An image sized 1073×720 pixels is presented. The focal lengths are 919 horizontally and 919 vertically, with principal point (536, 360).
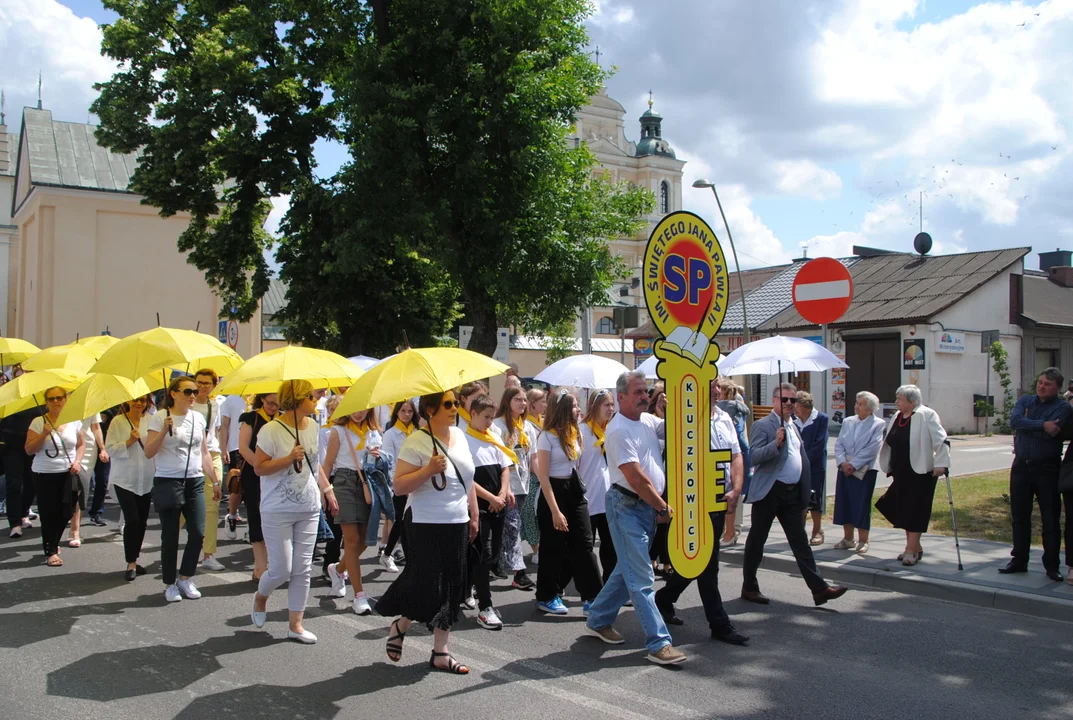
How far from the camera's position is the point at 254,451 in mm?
7086

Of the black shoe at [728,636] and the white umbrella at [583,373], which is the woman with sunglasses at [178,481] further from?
the black shoe at [728,636]

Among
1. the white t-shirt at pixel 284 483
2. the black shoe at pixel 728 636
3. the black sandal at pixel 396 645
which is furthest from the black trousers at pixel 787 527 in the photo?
the white t-shirt at pixel 284 483

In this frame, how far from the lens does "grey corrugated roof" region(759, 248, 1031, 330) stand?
32250 mm

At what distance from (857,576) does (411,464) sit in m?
5.28

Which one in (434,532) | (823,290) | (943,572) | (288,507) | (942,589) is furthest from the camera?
(823,290)

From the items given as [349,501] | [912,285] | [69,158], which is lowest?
[349,501]

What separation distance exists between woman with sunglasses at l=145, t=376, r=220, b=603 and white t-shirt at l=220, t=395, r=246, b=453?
1.87 m

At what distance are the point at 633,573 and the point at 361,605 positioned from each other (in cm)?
252

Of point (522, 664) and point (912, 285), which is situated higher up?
point (912, 285)

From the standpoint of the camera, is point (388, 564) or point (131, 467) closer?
point (131, 467)

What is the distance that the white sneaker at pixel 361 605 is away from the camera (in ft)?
24.1

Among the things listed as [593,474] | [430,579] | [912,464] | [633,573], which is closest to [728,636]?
[633,573]

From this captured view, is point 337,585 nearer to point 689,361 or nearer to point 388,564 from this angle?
point 388,564

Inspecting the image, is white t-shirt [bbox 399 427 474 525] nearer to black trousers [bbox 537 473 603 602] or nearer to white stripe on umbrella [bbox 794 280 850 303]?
black trousers [bbox 537 473 603 602]
